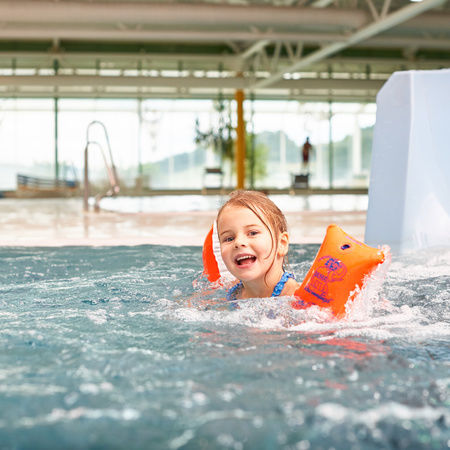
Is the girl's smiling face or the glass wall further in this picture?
the glass wall

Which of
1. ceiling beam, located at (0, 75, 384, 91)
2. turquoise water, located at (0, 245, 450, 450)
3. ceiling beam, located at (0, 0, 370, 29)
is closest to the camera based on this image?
turquoise water, located at (0, 245, 450, 450)

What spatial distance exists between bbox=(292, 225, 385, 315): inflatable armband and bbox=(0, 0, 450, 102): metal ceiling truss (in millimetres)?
6973

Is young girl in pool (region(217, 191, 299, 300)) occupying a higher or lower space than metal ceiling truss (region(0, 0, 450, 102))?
lower

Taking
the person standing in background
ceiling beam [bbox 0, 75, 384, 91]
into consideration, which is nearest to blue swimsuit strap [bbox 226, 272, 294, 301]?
ceiling beam [bbox 0, 75, 384, 91]

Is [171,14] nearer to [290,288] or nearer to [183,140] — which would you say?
[290,288]

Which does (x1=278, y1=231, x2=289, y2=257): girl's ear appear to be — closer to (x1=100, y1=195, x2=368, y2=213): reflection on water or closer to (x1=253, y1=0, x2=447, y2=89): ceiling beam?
(x1=253, y1=0, x2=447, y2=89): ceiling beam

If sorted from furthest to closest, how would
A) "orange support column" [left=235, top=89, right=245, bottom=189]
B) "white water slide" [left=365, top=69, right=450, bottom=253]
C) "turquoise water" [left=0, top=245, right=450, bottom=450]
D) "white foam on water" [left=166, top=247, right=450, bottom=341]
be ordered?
"orange support column" [left=235, top=89, right=245, bottom=189]
"white water slide" [left=365, top=69, right=450, bottom=253]
"white foam on water" [left=166, top=247, right=450, bottom=341]
"turquoise water" [left=0, top=245, right=450, bottom=450]

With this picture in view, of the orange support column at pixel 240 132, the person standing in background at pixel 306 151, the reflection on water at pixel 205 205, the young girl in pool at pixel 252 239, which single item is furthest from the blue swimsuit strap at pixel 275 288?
the person standing in background at pixel 306 151

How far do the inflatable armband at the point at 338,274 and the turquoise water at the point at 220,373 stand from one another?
65 mm

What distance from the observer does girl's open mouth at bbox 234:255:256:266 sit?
2445mm

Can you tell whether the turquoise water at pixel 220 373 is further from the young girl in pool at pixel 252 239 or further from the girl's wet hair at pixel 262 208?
the girl's wet hair at pixel 262 208

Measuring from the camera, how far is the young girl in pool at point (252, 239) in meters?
2.45

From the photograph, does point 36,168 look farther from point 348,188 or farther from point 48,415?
point 48,415

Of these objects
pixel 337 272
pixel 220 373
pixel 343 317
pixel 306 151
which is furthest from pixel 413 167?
pixel 306 151
